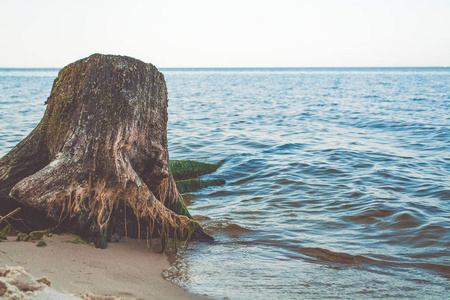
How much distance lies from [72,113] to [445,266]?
4.74m

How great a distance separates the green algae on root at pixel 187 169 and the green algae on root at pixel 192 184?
0.43 meters

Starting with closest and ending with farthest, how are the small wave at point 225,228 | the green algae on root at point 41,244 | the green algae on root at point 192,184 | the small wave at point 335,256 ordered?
the green algae on root at point 41,244 → the small wave at point 335,256 → the small wave at point 225,228 → the green algae on root at point 192,184

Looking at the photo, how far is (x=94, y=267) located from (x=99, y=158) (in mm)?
1163

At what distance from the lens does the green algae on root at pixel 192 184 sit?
919 cm

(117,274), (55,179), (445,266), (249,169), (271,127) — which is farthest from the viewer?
(271,127)

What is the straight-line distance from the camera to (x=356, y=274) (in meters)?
4.93

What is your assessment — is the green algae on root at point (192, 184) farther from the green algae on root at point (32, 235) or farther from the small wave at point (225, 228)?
the green algae on root at point (32, 235)

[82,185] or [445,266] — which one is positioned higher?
[82,185]

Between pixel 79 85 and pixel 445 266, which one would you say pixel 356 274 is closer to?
pixel 445 266

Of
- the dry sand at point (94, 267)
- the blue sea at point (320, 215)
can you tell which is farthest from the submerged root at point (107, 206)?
the blue sea at point (320, 215)

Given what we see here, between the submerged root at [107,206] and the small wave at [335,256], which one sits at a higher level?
the submerged root at [107,206]

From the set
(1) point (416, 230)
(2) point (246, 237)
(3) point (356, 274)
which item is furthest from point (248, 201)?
(3) point (356, 274)

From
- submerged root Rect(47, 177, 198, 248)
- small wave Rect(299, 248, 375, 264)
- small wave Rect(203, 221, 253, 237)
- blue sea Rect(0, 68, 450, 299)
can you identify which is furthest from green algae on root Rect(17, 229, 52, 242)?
small wave Rect(299, 248, 375, 264)

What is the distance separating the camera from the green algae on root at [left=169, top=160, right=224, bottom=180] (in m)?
9.81
